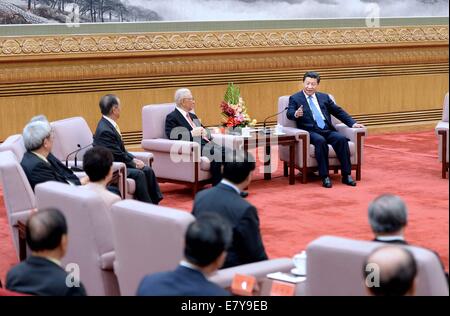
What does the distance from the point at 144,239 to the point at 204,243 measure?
3.44ft

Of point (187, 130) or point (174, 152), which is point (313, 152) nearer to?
point (187, 130)

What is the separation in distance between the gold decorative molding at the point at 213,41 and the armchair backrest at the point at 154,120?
2076 millimetres

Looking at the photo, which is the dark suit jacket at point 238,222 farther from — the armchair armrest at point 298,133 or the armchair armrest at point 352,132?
the armchair armrest at point 352,132

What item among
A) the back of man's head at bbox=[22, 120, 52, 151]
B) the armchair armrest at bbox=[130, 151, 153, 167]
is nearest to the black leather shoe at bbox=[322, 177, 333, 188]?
the armchair armrest at bbox=[130, 151, 153, 167]

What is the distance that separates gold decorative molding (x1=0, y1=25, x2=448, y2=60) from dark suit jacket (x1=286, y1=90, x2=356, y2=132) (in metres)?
2.32

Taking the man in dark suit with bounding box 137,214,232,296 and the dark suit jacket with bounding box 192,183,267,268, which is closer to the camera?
the man in dark suit with bounding box 137,214,232,296

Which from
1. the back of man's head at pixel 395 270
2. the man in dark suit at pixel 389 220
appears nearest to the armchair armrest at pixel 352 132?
the man in dark suit at pixel 389 220

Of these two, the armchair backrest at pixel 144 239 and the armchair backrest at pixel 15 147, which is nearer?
the armchair backrest at pixel 144 239

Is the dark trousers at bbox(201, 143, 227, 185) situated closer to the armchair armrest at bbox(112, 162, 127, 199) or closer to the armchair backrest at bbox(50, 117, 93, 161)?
the armchair backrest at bbox(50, 117, 93, 161)

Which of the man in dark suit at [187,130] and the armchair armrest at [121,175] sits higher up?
the man in dark suit at [187,130]

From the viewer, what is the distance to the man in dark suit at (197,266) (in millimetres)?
3826

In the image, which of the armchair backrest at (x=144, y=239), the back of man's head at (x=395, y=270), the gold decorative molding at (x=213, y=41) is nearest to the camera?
the back of man's head at (x=395, y=270)

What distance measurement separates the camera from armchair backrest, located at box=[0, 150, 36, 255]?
6.52 metres
